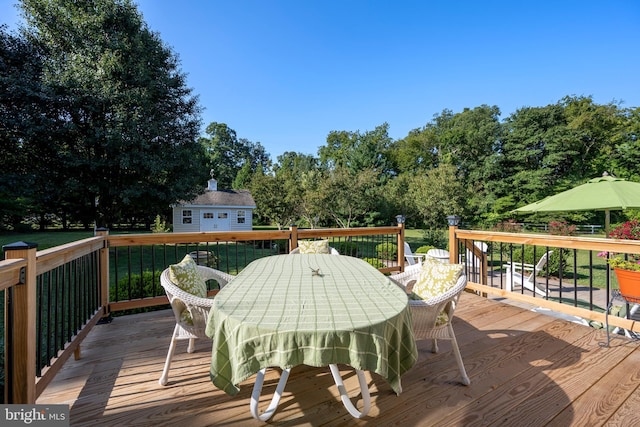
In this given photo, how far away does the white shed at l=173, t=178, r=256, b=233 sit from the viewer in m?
17.6

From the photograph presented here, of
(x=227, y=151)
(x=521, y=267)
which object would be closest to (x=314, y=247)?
(x=521, y=267)

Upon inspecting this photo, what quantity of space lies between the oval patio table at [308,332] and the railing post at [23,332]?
908 millimetres

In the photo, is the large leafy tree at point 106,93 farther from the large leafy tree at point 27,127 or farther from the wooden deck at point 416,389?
the wooden deck at point 416,389

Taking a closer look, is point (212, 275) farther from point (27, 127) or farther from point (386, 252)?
point (27, 127)

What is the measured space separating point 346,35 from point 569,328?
29.9 ft

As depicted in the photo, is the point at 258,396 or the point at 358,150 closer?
the point at 258,396

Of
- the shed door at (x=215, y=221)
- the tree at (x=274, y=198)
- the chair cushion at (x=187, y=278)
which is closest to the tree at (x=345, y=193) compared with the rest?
the tree at (x=274, y=198)

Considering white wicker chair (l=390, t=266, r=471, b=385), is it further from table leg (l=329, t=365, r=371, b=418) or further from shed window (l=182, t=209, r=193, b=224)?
shed window (l=182, t=209, r=193, b=224)

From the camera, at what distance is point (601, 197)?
13.9ft

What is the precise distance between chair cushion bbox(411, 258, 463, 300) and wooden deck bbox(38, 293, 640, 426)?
0.56 m

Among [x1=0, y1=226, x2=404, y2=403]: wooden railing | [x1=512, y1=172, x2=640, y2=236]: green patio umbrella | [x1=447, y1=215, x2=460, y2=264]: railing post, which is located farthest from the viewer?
[x1=447, y1=215, x2=460, y2=264]: railing post

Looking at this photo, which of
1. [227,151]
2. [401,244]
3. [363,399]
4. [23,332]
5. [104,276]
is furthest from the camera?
[227,151]

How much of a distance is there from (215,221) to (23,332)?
1734cm

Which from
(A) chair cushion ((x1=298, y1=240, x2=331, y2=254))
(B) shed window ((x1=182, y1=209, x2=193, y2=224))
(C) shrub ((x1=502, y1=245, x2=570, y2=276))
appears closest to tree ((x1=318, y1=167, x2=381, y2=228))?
(B) shed window ((x1=182, y1=209, x2=193, y2=224))
